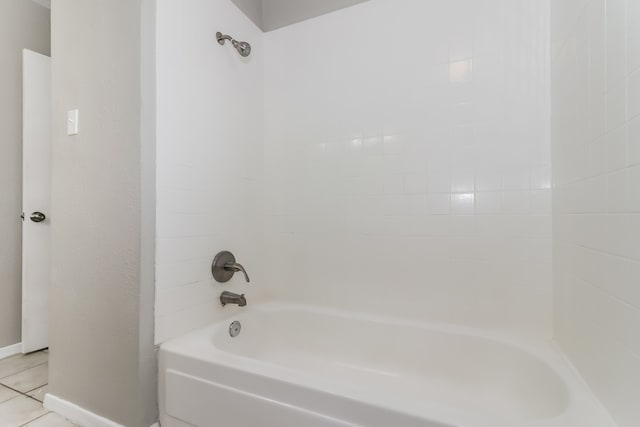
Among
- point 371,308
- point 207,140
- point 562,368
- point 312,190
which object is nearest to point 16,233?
point 207,140

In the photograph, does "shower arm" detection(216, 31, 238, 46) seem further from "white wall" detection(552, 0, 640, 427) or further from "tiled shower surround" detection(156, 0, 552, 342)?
"white wall" detection(552, 0, 640, 427)

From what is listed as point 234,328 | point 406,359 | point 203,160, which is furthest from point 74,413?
point 406,359

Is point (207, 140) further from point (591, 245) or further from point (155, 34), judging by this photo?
point (591, 245)

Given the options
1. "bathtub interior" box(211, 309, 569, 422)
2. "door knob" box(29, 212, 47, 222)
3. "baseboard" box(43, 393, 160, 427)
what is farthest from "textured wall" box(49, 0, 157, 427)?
"door knob" box(29, 212, 47, 222)

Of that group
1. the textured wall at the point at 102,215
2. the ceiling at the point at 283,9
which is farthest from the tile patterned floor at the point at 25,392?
the ceiling at the point at 283,9

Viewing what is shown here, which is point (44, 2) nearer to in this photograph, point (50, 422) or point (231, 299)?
point (231, 299)

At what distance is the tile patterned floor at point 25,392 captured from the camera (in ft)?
4.40

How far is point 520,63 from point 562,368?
1255 mm

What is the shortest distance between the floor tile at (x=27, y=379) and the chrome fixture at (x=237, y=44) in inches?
81.2

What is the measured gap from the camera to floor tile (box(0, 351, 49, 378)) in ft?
5.81

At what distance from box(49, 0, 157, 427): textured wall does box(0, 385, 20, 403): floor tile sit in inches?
11.0

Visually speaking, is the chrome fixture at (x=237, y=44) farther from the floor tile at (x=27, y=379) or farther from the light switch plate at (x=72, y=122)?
the floor tile at (x=27, y=379)

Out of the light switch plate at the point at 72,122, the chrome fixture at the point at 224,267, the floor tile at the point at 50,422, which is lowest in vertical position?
the floor tile at the point at 50,422

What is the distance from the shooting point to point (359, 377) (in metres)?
1.52
